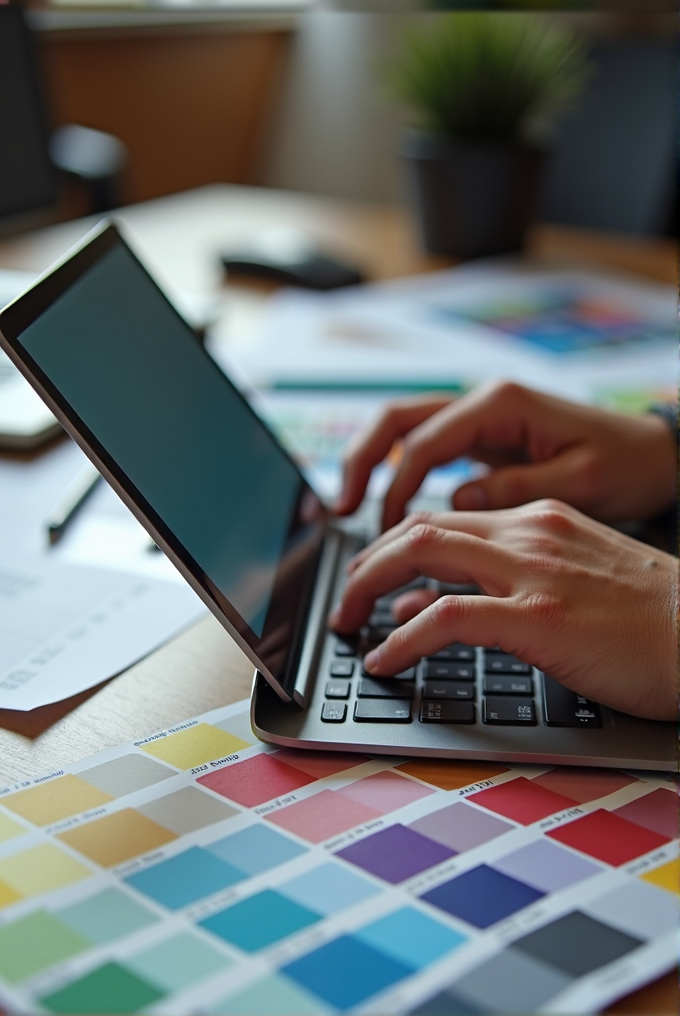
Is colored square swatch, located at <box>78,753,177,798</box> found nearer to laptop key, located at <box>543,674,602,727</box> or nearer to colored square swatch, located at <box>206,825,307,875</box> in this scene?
colored square swatch, located at <box>206,825,307,875</box>

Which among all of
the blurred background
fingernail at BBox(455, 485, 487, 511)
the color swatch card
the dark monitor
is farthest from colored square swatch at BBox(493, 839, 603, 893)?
the blurred background

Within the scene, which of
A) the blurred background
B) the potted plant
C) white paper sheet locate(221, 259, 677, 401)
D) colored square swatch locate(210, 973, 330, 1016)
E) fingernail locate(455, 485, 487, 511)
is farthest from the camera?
the blurred background

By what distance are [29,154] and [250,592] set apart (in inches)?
35.4

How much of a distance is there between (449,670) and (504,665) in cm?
3

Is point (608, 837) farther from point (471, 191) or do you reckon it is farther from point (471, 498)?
point (471, 191)

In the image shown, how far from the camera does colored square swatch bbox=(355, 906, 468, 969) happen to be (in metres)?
0.39

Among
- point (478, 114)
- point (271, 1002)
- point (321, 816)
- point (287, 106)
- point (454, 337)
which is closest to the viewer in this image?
point (271, 1002)

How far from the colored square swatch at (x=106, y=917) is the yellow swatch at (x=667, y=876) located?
0.68 ft

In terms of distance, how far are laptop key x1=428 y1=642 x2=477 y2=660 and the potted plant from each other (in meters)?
0.97

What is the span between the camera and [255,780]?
1.65ft

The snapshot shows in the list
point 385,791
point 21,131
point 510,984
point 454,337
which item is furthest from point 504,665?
point 21,131

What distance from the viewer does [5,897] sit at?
1.39ft

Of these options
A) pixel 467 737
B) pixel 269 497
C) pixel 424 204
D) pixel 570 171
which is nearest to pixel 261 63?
pixel 570 171

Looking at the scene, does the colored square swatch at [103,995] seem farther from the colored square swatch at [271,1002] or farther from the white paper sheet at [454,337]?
the white paper sheet at [454,337]
